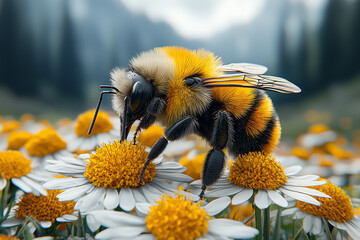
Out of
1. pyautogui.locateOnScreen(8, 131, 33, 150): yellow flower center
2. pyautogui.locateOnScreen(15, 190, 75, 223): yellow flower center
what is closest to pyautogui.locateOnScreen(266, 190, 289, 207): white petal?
pyautogui.locateOnScreen(15, 190, 75, 223): yellow flower center

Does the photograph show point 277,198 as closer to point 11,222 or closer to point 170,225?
point 170,225

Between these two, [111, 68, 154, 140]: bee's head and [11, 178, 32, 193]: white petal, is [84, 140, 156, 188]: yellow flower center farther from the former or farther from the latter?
[11, 178, 32, 193]: white petal

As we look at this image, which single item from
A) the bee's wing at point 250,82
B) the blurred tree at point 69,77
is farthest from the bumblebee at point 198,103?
the blurred tree at point 69,77

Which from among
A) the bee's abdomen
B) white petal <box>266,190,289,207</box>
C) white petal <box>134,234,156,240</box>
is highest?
the bee's abdomen

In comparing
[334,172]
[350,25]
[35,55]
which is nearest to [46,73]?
[35,55]

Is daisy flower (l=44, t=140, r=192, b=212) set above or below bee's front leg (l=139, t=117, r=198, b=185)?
below
